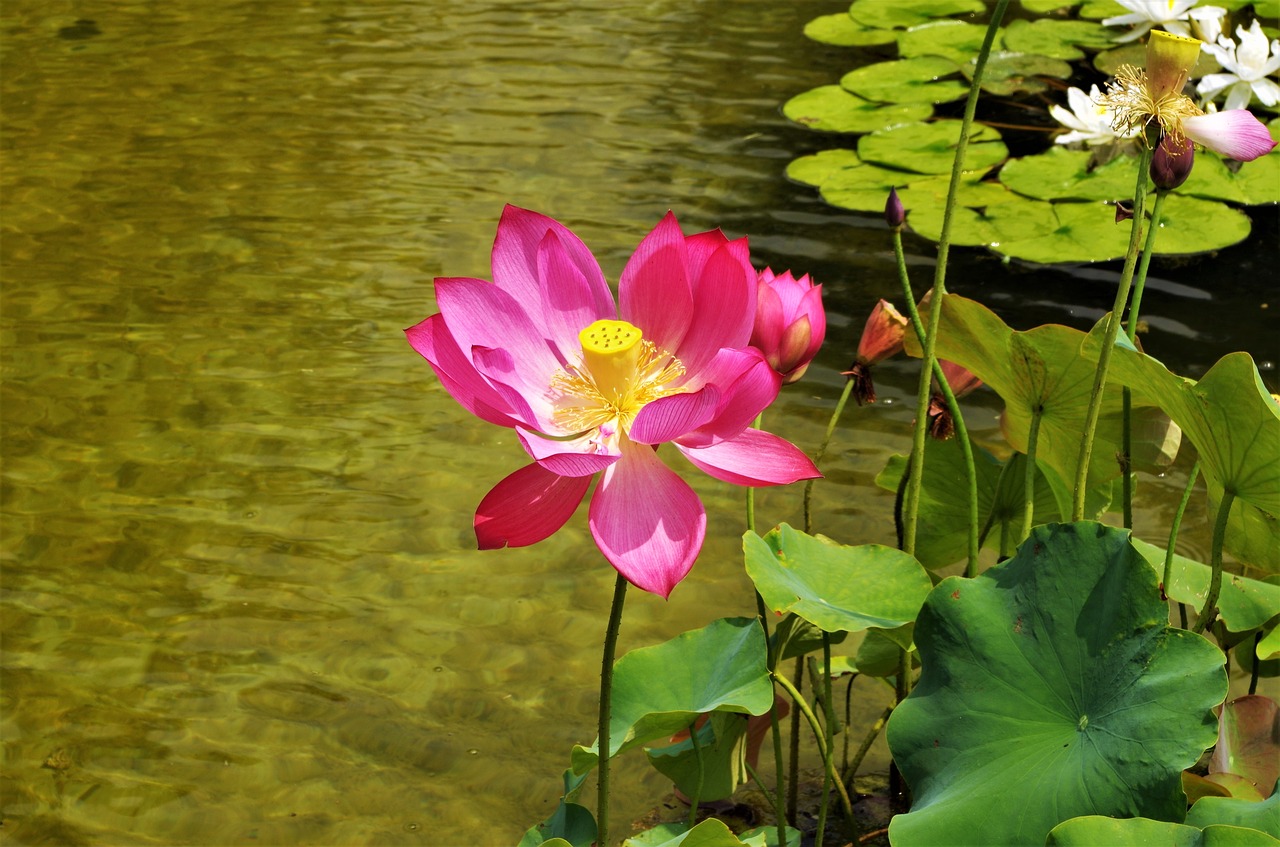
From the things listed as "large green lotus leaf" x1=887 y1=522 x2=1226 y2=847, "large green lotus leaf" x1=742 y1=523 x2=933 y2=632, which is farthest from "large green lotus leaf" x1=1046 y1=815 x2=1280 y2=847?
"large green lotus leaf" x1=742 y1=523 x2=933 y2=632

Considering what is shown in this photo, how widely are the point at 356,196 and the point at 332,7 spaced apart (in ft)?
6.28

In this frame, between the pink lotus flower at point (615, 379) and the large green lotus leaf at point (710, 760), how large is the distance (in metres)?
0.39

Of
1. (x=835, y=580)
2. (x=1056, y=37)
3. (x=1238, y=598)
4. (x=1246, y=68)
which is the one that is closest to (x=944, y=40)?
(x=1056, y=37)

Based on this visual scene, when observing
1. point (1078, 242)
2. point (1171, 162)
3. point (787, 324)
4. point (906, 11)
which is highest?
point (1171, 162)

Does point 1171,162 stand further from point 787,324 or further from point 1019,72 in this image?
point 1019,72

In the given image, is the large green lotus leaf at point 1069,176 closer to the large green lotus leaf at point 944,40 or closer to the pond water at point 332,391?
the pond water at point 332,391

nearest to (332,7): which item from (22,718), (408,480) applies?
(408,480)

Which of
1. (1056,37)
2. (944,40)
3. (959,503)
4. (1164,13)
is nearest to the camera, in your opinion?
(959,503)

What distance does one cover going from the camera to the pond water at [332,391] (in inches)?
61.6

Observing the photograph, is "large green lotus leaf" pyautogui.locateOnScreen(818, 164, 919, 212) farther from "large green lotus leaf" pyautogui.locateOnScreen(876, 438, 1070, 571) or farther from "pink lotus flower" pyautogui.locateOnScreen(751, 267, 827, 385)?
"pink lotus flower" pyautogui.locateOnScreen(751, 267, 827, 385)

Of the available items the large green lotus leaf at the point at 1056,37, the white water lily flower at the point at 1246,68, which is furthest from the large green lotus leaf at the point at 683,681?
the large green lotus leaf at the point at 1056,37

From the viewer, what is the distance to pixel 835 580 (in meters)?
0.99

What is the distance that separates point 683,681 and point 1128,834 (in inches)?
14.6

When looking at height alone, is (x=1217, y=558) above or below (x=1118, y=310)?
below
